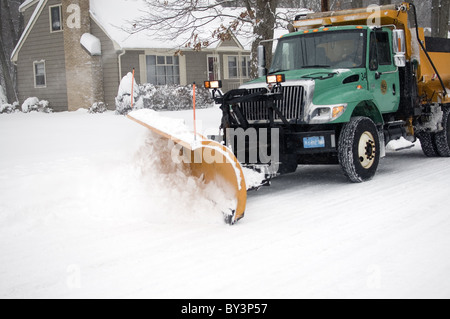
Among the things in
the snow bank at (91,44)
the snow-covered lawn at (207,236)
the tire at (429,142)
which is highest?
the snow bank at (91,44)

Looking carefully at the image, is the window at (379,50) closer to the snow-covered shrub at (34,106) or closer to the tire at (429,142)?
the tire at (429,142)

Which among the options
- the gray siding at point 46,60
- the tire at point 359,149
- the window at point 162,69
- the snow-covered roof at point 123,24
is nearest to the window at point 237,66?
the snow-covered roof at point 123,24

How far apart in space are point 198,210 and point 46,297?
8.22ft

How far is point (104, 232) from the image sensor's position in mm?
5730

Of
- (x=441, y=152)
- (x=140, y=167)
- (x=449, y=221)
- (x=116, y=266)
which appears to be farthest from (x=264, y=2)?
(x=116, y=266)

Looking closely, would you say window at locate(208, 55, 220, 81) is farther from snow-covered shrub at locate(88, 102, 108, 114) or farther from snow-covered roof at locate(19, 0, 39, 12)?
snow-covered roof at locate(19, 0, 39, 12)

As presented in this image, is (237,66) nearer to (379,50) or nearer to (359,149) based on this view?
(379,50)

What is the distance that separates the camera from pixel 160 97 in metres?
22.4

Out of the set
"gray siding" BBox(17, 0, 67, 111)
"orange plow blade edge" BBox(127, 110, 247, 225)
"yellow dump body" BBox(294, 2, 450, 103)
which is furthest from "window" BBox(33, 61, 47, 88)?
"orange plow blade edge" BBox(127, 110, 247, 225)

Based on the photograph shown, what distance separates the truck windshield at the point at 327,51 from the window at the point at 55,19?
21.0 meters

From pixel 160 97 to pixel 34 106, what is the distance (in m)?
8.70

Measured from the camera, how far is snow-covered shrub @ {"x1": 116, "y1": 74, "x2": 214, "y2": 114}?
21172 mm

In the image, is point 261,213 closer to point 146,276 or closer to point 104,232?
point 104,232

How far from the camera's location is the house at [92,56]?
25.7m
